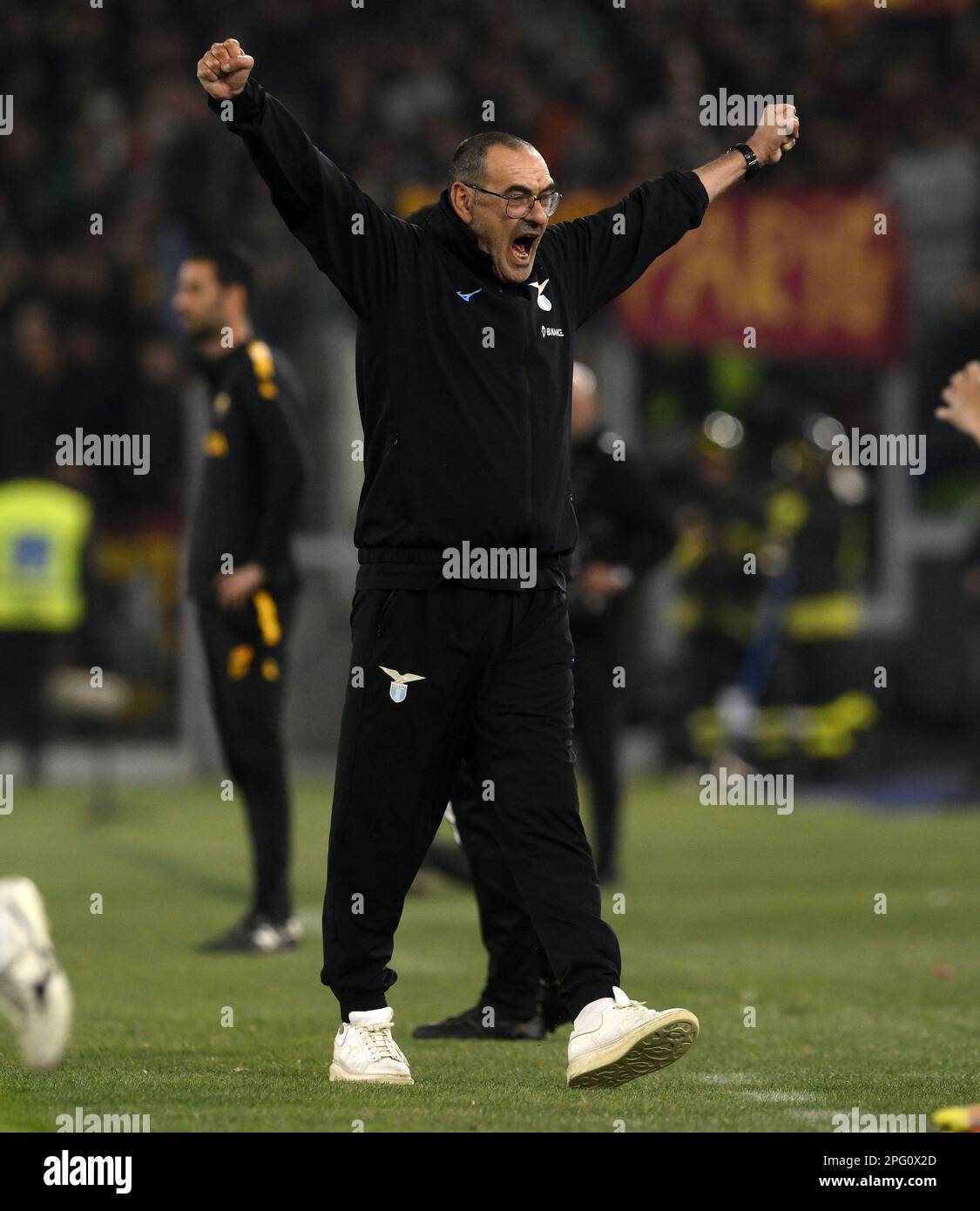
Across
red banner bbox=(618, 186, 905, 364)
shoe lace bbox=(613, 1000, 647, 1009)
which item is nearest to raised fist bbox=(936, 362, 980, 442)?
shoe lace bbox=(613, 1000, 647, 1009)

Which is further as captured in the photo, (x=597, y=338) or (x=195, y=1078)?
(x=597, y=338)

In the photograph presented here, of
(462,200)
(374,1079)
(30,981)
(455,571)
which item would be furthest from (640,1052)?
(462,200)

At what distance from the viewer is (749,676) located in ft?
54.5

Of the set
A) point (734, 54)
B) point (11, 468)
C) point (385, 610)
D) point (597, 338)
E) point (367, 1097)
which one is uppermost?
point (734, 54)

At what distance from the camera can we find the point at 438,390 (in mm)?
5629

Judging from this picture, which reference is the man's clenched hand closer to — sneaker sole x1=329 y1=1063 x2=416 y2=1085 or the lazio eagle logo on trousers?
the lazio eagle logo on trousers

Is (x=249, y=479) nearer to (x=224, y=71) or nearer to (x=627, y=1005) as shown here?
(x=224, y=71)

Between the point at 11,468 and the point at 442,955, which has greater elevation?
the point at 11,468

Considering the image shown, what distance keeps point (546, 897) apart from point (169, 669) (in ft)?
34.4

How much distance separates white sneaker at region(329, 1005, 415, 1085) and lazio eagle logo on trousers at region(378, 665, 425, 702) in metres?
0.77

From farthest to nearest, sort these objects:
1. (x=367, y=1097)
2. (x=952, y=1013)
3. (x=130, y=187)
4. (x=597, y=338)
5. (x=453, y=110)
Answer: (x=453, y=110), (x=130, y=187), (x=597, y=338), (x=952, y=1013), (x=367, y=1097)

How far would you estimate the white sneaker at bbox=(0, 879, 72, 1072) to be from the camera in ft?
16.7

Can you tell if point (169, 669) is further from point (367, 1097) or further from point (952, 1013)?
point (367, 1097)

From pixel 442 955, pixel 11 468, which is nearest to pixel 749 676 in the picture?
pixel 11 468
